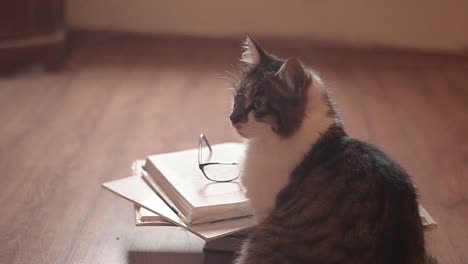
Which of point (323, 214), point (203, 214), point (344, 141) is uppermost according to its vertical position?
point (344, 141)

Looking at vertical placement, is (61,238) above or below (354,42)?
below

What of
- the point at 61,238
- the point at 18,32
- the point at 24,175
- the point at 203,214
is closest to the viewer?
the point at 203,214

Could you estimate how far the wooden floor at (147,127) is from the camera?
1664 millimetres

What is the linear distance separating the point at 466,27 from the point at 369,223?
2.18m

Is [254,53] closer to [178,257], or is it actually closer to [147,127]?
[178,257]

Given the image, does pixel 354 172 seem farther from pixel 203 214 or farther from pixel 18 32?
pixel 18 32

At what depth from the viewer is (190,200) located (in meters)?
1.50

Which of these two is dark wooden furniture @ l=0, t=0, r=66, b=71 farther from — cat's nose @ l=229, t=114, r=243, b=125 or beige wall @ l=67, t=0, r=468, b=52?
cat's nose @ l=229, t=114, r=243, b=125

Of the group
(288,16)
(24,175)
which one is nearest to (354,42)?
(288,16)

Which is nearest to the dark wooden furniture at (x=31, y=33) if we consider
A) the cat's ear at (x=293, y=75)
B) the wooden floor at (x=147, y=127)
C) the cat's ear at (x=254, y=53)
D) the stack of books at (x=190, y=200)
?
the wooden floor at (x=147, y=127)

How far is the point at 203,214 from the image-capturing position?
1480 mm

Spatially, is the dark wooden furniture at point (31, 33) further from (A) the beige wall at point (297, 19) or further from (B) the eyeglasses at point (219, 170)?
(B) the eyeglasses at point (219, 170)

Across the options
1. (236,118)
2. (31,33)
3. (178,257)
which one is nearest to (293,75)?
(236,118)

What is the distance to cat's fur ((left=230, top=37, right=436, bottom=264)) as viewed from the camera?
121cm
